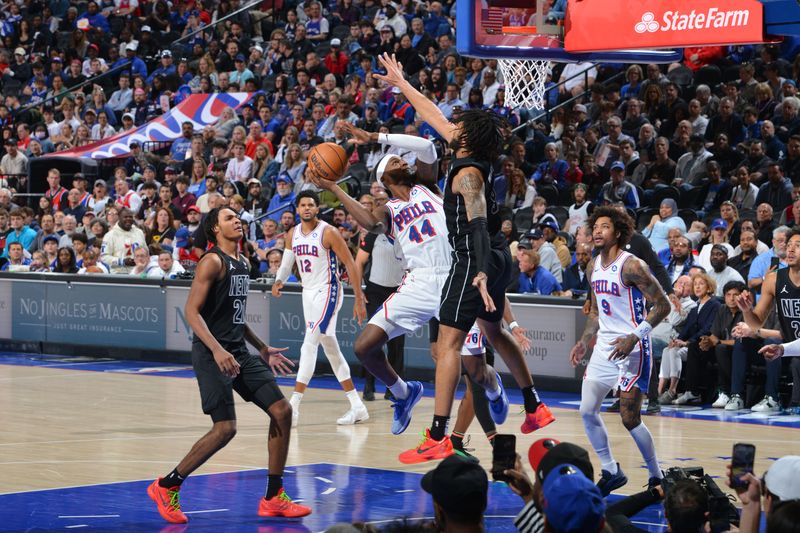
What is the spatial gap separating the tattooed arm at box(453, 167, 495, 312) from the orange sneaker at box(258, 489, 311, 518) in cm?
186

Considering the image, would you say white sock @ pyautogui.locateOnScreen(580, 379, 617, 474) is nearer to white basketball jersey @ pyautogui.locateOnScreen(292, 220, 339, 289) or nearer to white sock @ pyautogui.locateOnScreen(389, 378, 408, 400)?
white sock @ pyautogui.locateOnScreen(389, 378, 408, 400)

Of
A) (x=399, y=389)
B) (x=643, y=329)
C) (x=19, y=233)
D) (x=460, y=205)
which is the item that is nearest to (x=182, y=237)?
(x=19, y=233)

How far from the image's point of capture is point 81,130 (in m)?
26.2

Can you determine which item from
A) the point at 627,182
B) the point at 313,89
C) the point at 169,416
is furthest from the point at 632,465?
the point at 313,89

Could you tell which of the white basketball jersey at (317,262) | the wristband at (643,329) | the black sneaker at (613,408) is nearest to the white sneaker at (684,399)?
the black sneaker at (613,408)

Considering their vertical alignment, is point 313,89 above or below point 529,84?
above

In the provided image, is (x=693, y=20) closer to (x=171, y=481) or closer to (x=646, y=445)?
(x=646, y=445)

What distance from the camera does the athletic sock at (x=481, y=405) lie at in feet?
32.3

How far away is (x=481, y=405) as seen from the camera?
992 cm

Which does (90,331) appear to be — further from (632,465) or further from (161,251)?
(632,465)

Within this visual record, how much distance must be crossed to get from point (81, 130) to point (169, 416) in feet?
47.2

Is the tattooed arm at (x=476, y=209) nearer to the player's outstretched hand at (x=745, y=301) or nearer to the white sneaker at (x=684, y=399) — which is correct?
the player's outstretched hand at (x=745, y=301)

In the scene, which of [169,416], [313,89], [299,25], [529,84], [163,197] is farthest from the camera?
[299,25]

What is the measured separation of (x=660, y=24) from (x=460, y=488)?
558 cm
